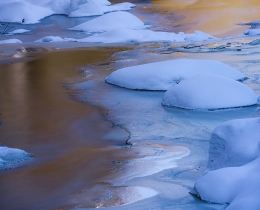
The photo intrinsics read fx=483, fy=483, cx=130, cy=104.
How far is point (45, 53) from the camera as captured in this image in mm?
12789

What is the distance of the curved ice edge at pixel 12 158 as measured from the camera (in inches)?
174

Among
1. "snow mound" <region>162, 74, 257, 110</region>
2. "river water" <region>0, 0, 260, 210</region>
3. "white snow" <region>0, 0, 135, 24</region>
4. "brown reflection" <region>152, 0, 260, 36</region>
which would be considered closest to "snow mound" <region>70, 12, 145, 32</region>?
"brown reflection" <region>152, 0, 260, 36</region>

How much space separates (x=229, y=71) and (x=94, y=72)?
2790 mm

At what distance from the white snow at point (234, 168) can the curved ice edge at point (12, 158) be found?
1.79 metres

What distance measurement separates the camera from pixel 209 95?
21.3ft

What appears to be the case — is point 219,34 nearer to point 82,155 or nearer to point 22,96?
point 22,96

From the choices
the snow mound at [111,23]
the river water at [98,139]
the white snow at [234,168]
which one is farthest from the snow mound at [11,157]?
the snow mound at [111,23]

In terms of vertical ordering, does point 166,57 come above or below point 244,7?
below

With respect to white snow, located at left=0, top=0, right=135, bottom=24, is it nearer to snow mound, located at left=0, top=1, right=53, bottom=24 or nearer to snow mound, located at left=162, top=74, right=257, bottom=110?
snow mound, located at left=0, top=1, right=53, bottom=24

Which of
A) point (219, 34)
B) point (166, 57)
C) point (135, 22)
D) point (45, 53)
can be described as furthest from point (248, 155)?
point (135, 22)

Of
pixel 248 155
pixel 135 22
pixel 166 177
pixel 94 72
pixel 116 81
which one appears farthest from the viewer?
pixel 135 22

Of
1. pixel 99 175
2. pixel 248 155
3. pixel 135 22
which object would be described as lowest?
pixel 99 175

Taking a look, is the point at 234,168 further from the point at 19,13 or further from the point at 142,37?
the point at 19,13

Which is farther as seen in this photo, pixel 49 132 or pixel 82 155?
pixel 49 132
